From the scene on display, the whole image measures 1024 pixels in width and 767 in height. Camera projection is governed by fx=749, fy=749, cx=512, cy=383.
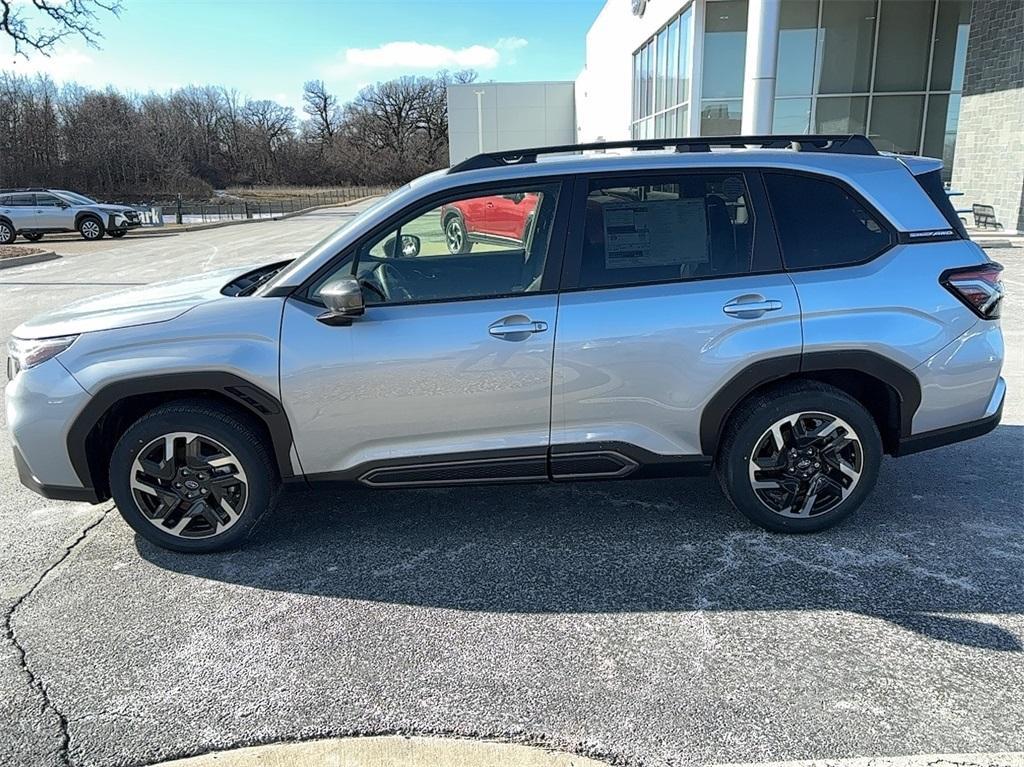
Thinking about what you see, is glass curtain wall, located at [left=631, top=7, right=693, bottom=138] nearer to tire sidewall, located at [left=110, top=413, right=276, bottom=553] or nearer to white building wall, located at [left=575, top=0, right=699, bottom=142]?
white building wall, located at [left=575, top=0, right=699, bottom=142]

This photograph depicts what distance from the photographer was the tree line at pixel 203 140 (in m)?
73.4

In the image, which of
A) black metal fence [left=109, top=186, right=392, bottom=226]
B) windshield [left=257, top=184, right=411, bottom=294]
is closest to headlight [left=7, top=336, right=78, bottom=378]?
windshield [left=257, top=184, right=411, bottom=294]

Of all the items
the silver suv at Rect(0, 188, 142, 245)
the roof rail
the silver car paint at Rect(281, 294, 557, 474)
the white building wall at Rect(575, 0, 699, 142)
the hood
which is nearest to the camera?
the silver car paint at Rect(281, 294, 557, 474)

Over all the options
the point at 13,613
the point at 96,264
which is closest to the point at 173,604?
the point at 13,613

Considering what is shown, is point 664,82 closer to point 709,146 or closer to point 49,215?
point 49,215

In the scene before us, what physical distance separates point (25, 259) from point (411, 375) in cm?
1961

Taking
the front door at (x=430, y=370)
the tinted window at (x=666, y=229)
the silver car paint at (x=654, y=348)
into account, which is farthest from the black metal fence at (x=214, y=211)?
the silver car paint at (x=654, y=348)

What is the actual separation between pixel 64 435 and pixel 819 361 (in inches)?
138

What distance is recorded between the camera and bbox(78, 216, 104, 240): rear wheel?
25125 millimetres

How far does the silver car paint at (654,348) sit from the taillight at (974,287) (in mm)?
759

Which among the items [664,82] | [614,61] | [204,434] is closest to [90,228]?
[664,82]

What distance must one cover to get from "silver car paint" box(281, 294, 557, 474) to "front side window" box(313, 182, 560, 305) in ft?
0.33

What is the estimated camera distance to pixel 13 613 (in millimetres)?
3213

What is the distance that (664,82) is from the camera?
985 inches
